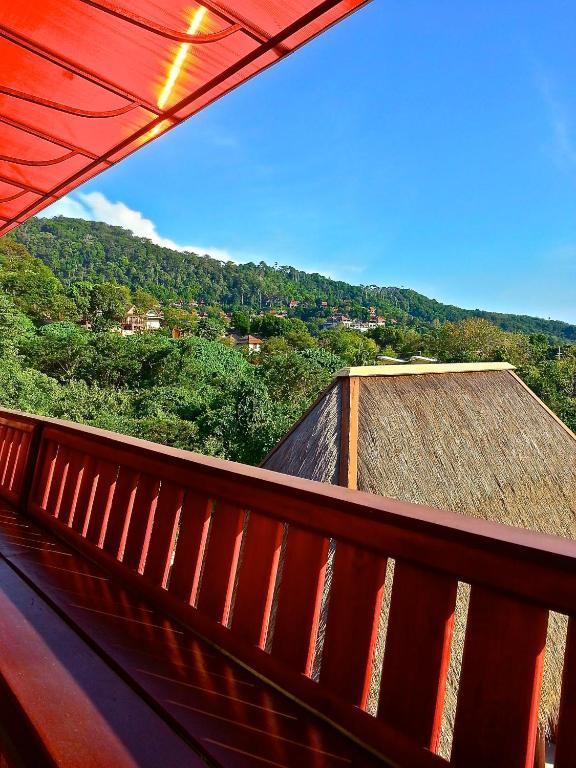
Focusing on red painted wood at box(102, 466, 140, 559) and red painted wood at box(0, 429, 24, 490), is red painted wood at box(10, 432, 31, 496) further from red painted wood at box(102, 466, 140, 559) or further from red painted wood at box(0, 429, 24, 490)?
red painted wood at box(102, 466, 140, 559)

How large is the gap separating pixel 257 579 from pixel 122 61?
1.73 meters

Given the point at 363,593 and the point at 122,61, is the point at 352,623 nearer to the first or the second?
the point at 363,593

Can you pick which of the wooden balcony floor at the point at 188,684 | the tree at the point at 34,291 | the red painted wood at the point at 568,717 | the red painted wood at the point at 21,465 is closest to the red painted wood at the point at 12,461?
the red painted wood at the point at 21,465

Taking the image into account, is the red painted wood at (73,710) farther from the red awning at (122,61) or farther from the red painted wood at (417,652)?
the red awning at (122,61)

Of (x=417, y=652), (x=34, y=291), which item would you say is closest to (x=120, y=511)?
(x=417, y=652)

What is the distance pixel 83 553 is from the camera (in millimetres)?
2135

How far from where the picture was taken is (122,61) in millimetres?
1940

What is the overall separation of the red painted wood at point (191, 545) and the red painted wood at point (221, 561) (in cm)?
3

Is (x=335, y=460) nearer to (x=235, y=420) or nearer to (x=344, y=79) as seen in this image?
(x=235, y=420)

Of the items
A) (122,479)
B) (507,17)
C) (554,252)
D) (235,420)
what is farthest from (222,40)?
(554,252)

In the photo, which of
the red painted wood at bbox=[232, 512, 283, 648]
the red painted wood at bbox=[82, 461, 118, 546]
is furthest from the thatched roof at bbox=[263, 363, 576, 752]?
the red painted wood at bbox=[232, 512, 283, 648]

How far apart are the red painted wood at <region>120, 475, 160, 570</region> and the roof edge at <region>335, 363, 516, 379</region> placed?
4276mm

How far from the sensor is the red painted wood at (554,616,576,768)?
0.75 m

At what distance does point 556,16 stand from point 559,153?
82.6 feet
